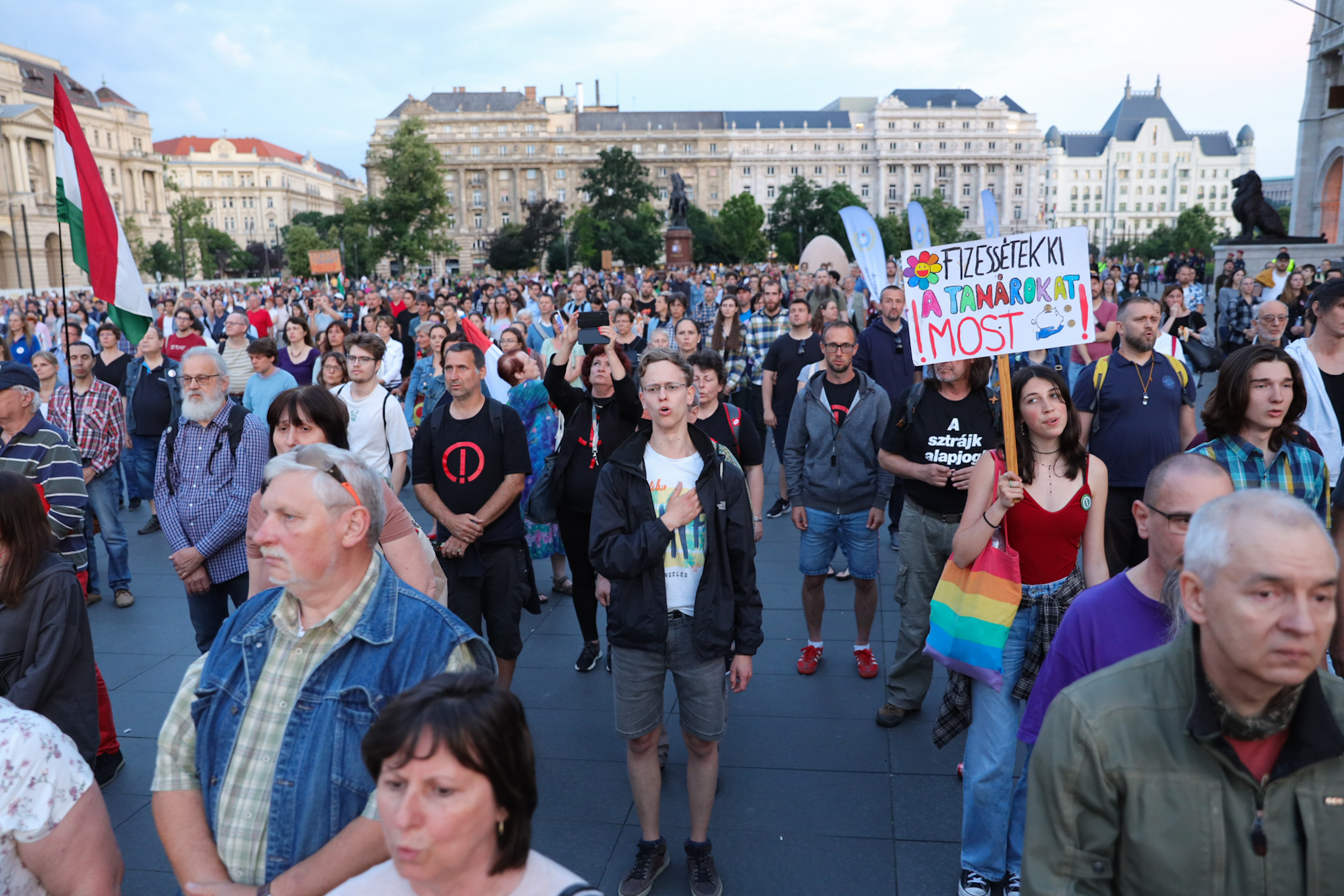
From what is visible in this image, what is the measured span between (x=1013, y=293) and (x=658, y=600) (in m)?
1.79

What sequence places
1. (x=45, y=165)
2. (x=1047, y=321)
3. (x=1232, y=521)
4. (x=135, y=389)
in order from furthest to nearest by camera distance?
1. (x=45, y=165)
2. (x=135, y=389)
3. (x=1047, y=321)
4. (x=1232, y=521)

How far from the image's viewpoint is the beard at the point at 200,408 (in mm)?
4219

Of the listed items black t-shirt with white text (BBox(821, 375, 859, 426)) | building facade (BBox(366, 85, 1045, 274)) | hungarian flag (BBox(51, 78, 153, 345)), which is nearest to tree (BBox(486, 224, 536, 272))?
building facade (BBox(366, 85, 1045, 274))

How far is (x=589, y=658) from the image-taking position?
5.02 metres

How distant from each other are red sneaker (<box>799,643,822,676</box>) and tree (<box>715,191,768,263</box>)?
2556 inches

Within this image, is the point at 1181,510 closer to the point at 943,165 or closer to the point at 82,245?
the point at 82,245

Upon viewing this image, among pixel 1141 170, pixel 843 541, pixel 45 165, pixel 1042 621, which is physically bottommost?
pixel 843 541

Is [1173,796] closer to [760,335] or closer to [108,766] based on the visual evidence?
[108,766]

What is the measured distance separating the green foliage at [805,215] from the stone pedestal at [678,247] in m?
27.4

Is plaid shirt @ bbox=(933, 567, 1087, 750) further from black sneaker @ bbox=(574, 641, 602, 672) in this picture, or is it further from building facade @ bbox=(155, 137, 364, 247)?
building facade @ bbox=(155, 137, 364, 247)

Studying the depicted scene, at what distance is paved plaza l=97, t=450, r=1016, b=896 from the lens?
3262mm

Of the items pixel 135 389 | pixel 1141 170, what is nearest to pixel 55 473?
pixel 135 389

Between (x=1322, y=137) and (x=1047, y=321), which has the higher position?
(x=1322, y=137)

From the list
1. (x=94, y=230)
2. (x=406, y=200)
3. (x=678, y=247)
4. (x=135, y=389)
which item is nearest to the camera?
(x=94, y=230)
